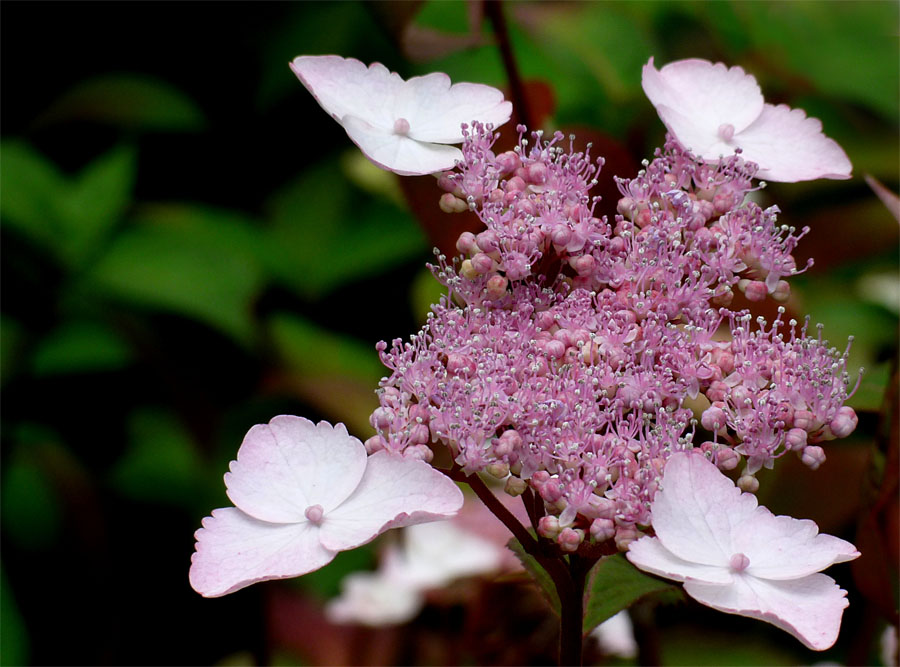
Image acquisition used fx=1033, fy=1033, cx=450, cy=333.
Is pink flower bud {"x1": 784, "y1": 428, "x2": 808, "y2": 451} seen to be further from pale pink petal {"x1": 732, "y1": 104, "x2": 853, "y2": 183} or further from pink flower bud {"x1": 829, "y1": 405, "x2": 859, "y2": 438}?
pale pink petal {"x1": 732, "y1": 104, "x2": 853, "y2": 183}

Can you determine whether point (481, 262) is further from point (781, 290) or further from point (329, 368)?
point (329, 368)

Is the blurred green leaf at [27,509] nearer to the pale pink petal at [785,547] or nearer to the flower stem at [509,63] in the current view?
the flower stem at [509,63]

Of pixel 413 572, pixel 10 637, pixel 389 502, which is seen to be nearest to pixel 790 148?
pixel 389 502

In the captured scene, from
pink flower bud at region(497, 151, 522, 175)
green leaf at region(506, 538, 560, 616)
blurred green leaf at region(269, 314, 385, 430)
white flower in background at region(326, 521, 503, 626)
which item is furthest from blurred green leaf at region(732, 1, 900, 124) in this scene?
green leaf at region(506, 538, 560, 616)

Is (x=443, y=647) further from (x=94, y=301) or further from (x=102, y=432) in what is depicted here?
(x=102, y=432)

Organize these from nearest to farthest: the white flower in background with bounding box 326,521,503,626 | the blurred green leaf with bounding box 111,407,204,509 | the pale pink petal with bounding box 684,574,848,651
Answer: the pale pink petal with bounding box 684,574,848,651 → the white flower in background with bounding box 326,521,503,626 → the blurred green leaf with bounding box 111,407,204,509

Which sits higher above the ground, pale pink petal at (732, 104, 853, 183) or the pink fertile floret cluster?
pale pink petal at (732, 104, 853, 183)
